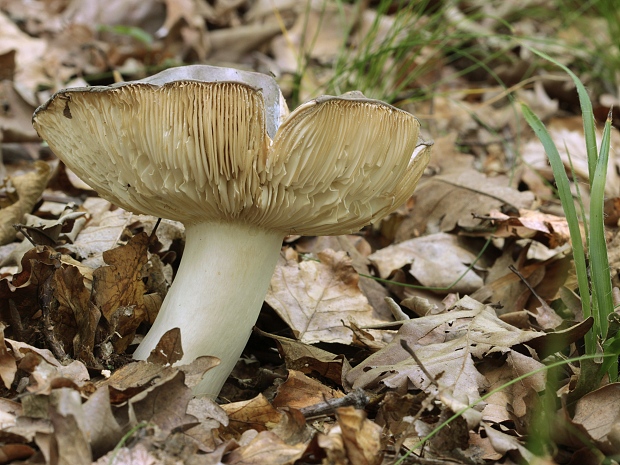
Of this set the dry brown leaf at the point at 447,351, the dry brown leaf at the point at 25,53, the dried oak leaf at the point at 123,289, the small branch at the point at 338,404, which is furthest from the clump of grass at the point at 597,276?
the dry brown leaf at the point at 25,53

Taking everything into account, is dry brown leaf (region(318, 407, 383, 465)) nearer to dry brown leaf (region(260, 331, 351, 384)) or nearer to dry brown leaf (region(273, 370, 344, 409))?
dry brown leaf (region(273, 370, 344, 409))

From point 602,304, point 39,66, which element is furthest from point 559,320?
point 39,66

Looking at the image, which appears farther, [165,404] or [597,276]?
[597,276]

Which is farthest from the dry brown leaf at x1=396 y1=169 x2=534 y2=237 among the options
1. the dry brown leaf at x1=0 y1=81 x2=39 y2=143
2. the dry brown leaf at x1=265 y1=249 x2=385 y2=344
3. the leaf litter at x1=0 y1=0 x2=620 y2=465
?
the dry brown leaf at x1=0 y1=81 x2=39 y2=143

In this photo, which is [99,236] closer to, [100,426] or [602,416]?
[100,426]

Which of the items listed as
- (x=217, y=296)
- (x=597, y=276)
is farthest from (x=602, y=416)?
(x=217, y=296)

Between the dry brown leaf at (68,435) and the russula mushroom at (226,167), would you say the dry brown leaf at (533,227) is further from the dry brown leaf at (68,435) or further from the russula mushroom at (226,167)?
the dry brown leaf at (68,435)

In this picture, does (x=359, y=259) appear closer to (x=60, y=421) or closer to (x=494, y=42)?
(x=60, y=421)
